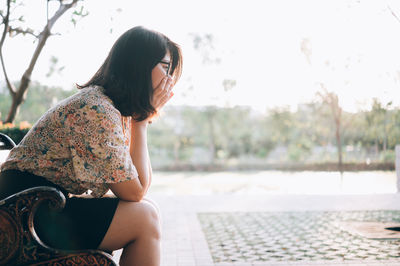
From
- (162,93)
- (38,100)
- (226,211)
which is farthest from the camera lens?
(38,100)

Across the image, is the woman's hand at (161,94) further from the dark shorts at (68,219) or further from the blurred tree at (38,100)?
the blurred tree at (38,100)

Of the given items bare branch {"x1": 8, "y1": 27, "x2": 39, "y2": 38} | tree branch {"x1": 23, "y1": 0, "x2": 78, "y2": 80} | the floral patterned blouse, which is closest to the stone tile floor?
the floral patterned blouse

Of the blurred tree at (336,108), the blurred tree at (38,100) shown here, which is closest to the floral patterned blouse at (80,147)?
the blurred tree at (336,108)

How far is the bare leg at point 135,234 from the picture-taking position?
1369mm

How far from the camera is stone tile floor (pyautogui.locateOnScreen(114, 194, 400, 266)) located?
9.69ft

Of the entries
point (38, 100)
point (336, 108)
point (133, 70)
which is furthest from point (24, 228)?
point (38, 100)

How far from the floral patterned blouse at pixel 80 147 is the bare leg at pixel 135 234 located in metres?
0.12

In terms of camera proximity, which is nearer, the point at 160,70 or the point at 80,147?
the point at 80,147

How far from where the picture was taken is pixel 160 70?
1.57 meters

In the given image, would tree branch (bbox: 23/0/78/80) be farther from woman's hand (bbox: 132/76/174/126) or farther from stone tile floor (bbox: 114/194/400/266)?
woman's hand (bbox: 132/76/174/126)

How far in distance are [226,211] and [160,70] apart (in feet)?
13.5

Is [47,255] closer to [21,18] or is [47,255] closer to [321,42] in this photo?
[21,18]

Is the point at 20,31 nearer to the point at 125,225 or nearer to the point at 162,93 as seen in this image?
the point at 162,93

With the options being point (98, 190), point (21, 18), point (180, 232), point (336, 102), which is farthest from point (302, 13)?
point (98, 190)
